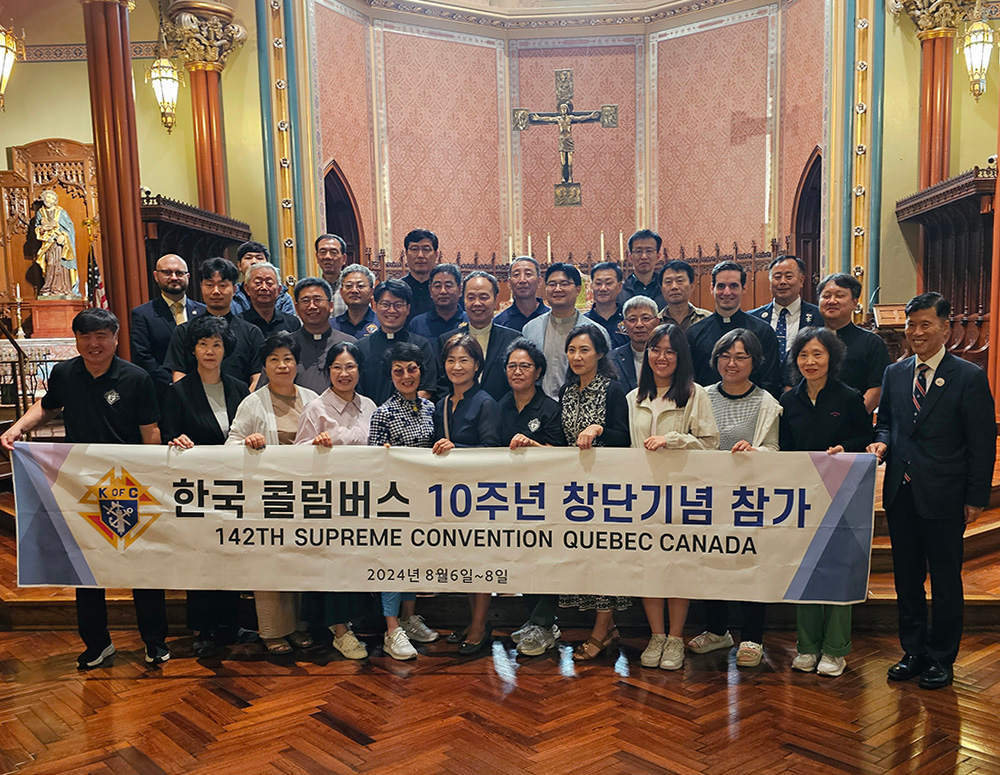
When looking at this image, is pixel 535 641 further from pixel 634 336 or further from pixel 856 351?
pixel 856 351

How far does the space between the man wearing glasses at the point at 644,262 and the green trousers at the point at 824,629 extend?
6.10ft

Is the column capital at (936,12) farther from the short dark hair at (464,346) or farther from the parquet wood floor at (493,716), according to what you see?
the short dark hair at (464,346)

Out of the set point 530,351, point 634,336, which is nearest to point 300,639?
point 530,351

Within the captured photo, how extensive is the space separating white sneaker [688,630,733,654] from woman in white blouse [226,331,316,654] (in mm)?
1638

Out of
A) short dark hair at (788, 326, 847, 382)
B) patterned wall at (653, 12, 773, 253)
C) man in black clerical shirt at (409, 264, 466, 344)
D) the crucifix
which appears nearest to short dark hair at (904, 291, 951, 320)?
short dark hair at (788, 326, 847, 382)

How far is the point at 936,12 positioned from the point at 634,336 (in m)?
6.19

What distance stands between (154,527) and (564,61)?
28.4 ft

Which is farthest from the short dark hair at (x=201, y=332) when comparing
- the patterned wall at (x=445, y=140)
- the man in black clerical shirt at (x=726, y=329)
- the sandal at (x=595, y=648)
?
the patterned wall at (x=445, y=140)

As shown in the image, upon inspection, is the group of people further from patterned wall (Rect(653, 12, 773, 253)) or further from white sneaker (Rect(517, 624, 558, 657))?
patterned wall (Rect(653, 12, 773, 253))

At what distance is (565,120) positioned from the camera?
10.2m

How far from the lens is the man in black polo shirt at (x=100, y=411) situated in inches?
126

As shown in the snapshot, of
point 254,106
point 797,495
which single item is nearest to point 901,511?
point 797,495

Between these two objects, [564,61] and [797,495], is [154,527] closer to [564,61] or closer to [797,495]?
[797,495]

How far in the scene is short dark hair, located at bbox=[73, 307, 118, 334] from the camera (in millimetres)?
3148
